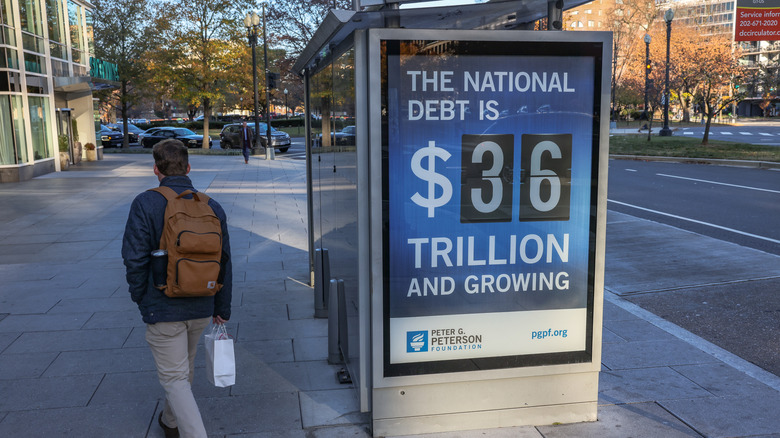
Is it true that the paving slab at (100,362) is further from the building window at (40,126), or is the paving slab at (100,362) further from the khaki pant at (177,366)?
the building window at (40,126)

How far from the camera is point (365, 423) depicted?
4.24 meters

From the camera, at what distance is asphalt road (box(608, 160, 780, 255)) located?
428 inches

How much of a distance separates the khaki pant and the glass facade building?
18628 millimetres

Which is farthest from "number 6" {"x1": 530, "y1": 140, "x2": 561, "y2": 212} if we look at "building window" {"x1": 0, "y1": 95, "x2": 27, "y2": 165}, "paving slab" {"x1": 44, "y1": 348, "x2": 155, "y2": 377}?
"building window" {"x1": 0, "y1": 95, "x2": 27, "y2": 165}

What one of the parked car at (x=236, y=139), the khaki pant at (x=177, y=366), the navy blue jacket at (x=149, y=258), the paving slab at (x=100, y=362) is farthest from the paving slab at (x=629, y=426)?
the parked car at (x=236, y=139)

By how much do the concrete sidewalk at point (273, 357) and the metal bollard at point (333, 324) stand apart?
0.33 ft

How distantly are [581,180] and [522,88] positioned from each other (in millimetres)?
663

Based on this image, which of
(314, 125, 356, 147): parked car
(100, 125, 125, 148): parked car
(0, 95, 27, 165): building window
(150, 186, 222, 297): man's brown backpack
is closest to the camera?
(150, 186, 222, 297): man's brown backpack

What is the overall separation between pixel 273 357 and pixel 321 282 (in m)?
1.00

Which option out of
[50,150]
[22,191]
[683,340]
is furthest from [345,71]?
[50,150]

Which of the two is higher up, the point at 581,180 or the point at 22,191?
the point at 581,180

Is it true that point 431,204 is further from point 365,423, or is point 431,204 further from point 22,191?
point 22,191

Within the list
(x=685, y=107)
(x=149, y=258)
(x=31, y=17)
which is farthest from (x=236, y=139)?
(x=685, y=107)

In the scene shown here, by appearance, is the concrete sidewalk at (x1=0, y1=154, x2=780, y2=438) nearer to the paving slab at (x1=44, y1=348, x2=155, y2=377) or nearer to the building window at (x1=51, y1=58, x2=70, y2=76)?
the paving slab at (x1=44, y1=348, x2=155, y2=377)
